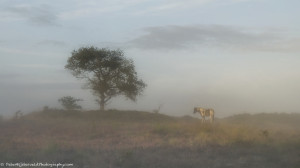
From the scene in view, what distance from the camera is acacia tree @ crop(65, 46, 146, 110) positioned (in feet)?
175

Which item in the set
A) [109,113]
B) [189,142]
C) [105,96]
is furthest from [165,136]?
[105,96]

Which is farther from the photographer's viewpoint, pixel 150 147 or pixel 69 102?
pixel 69 102

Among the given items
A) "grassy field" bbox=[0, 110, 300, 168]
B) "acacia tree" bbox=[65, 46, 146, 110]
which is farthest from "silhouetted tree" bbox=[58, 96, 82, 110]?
"grassy field" bbox=[0, 110, 300, 168]

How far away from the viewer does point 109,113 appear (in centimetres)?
4475

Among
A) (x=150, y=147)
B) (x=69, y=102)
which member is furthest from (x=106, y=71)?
(x=150, y=147)

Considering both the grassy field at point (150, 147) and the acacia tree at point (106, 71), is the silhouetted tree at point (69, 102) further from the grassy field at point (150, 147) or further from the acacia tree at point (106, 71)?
the grassy field at point (150, 147)

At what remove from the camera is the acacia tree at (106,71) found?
53.2 m

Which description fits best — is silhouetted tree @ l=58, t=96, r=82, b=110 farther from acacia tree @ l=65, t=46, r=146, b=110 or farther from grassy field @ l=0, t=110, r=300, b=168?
grassy field @ l=0, t=110, r=300, b=168

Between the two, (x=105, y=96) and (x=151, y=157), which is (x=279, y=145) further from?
(x=105, y=96)

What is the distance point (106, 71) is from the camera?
53.9 m

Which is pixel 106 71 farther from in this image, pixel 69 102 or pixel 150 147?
pixel 150 147

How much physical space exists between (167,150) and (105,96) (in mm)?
34842

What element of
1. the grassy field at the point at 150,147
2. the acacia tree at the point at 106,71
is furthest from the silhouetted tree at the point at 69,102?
the grassy field at the point at 150,147

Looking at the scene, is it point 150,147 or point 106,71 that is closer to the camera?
point 150,147
